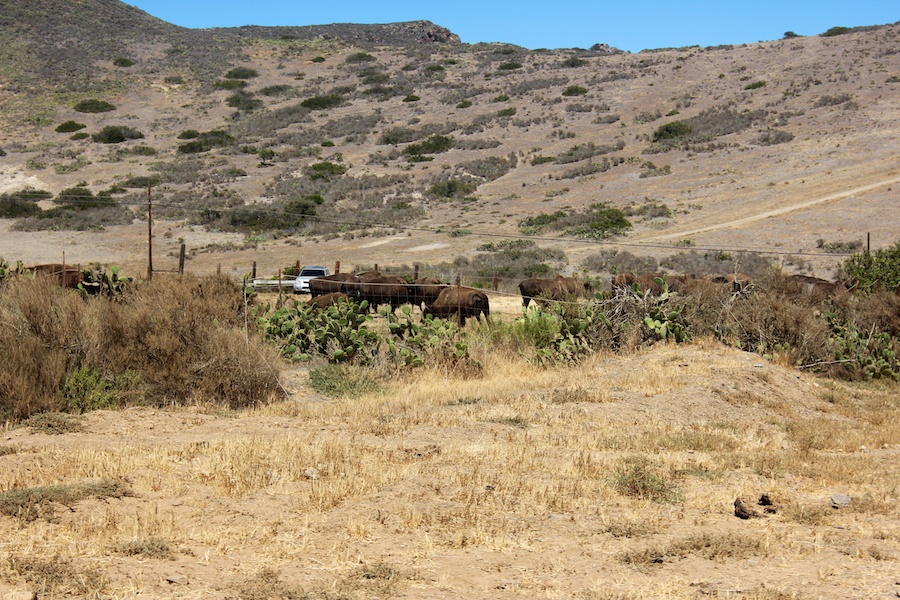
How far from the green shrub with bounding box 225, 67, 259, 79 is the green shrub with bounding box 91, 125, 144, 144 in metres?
18.0

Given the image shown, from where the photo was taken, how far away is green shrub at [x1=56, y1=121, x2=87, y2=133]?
67.3 meters

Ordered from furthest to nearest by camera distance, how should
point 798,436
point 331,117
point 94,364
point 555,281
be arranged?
point 331,117 < point 555,281 < point 94,364 < point 798,436

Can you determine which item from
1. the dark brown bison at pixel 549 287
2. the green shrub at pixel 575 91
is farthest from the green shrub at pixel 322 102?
the dark brown bison at pixel 549 287

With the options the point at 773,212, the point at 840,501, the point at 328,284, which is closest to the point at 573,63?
the point at 773,212

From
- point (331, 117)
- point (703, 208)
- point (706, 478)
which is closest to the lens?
point (706, 478)

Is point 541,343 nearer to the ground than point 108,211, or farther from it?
nearer to the ground

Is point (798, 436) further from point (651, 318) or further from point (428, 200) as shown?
point (428, 200)

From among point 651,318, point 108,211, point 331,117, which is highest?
point 331,117

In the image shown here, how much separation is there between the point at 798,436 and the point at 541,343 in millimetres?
6329

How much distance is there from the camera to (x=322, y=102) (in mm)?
75562

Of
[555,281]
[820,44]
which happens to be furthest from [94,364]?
[820,44]

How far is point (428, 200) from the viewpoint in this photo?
5153 centimetres

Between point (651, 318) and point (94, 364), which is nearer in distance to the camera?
point (94, 364)

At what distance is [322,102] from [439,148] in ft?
60.1
